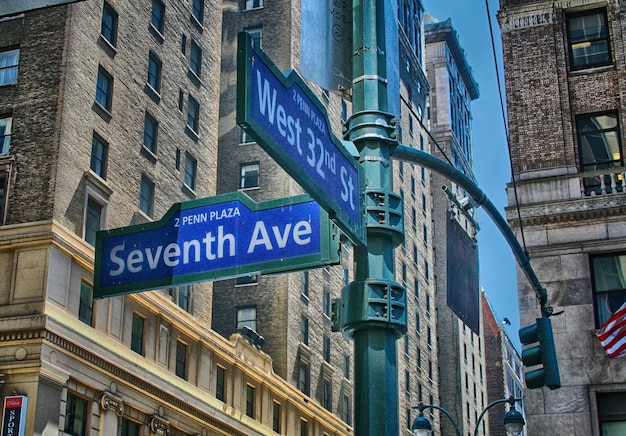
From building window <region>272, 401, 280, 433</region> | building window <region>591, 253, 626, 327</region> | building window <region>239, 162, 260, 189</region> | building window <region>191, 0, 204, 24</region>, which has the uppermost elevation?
building window <region>191, 0, 204, 24</region>

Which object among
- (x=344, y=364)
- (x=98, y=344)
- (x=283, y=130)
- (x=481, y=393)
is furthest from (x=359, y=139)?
(x=481, y=393)

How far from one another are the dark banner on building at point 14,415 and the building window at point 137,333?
6938 millimetres

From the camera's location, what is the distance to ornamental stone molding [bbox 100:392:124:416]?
117 ft

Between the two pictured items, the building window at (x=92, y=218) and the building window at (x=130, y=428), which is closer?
the building window at (x=130, y=428)

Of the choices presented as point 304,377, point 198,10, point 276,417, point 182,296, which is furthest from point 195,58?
point 304,377

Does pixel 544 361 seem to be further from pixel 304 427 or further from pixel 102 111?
pixel 304 427

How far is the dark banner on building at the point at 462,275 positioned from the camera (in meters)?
12.1

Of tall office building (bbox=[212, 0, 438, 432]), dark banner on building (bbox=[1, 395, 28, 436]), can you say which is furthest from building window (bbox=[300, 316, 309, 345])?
dark banner on building (bbox=[1, 395, 28, 436])

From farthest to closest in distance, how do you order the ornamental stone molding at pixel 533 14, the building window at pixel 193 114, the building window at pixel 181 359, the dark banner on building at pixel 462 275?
the building window at pixel 193 114 < the building window at pixel 181 359 < the ornamental stone molding at pixel 533 14 < the dark banner on building at pixel 462 275

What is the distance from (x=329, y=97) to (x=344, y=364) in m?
16.8

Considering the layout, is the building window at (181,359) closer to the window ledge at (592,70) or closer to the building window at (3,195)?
the building window at (3,195)

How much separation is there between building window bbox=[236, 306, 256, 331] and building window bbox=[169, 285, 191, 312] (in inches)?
407

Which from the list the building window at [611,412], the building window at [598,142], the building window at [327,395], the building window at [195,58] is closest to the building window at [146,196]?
the building window at [195,58]

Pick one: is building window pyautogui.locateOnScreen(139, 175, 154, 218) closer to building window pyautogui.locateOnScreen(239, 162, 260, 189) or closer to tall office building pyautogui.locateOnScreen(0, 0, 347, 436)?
tall office building pyautogui.locateOnScreen(0, 0, 347, 436)
